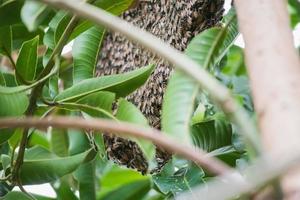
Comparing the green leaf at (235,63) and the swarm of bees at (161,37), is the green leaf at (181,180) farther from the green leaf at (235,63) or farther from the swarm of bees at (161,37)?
the green leaf at (235,63)

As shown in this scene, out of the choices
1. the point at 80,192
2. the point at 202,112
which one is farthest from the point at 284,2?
the point at 202,112

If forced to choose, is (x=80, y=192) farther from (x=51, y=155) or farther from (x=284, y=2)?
(x=284, y=2)

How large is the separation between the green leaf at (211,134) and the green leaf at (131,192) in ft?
1.00

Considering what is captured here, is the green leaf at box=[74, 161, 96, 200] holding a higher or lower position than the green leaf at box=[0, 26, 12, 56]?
lower

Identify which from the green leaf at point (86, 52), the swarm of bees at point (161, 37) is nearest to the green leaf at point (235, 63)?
the swarm of bees at point (161, 37)

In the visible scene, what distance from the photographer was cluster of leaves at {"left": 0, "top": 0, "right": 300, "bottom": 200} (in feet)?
2.22

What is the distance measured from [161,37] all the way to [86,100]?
1.20 feet

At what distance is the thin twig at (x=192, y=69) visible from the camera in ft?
1.21

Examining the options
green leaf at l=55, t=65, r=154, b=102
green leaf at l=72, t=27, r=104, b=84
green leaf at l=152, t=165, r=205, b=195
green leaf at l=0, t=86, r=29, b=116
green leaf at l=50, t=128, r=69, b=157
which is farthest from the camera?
green leaf at l=50, t=128, r=69, b=157

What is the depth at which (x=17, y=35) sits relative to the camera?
1.17 meters

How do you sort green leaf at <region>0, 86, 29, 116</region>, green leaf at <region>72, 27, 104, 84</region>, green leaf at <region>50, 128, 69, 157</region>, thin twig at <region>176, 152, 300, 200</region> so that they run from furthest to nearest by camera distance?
green leaf at <region>50, 128, 69, 157</region> → green leaf at <region>72, 27, 104, 84</region> → green leaf at <region>0, 86, 29, 116</region> → thin twig at <region>176, 152, 300, 200</region>

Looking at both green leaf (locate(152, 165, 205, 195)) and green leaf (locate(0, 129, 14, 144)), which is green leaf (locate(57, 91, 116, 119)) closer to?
green leaf (locate(0, 129, 14, 144))

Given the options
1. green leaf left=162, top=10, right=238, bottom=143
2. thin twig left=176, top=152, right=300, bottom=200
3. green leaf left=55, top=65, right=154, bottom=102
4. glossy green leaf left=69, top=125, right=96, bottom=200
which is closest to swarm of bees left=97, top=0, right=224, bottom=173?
glossy green leaf left=69, top=125, right=96, bottom=200

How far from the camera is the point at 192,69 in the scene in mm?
407
